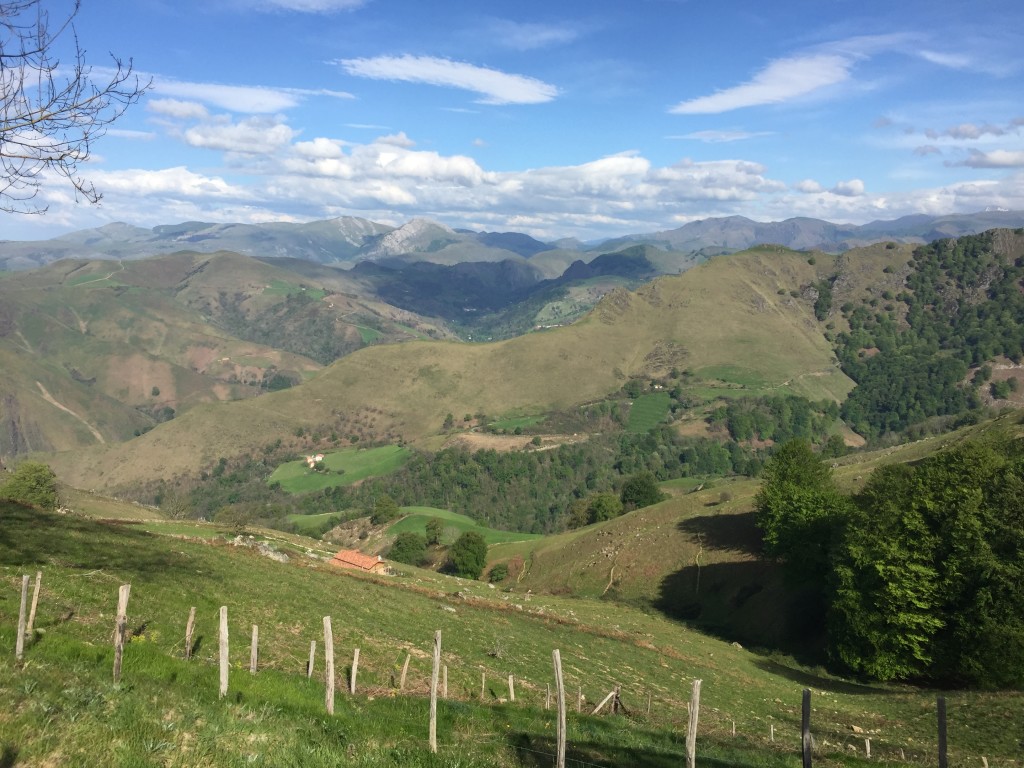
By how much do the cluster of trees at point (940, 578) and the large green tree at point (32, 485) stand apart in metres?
80.9

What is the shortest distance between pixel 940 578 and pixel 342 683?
127ft

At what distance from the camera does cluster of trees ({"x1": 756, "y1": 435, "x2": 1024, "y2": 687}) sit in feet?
122

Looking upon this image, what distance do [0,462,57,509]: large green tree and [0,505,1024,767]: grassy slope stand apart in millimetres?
52151

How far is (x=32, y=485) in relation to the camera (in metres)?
80.2

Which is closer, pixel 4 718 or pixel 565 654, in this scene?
pixel 4 718

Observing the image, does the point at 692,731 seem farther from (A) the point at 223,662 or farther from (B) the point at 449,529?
(B) the point at 449,529

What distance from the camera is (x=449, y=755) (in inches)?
476

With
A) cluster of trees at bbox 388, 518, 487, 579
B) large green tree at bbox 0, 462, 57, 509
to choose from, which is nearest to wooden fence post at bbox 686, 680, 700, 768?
large green tree at bbox 0, 462, 57, 509

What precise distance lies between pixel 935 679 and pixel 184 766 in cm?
→ 4588

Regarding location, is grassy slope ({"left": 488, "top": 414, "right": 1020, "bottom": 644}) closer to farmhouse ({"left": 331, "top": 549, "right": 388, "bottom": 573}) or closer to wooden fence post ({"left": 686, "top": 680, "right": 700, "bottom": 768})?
farmhouse ({"left": 331, "top": 549, "right": 388, "bottom": 573})

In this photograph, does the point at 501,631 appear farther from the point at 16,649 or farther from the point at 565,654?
the point at 16,649

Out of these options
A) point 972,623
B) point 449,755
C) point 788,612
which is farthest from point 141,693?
point 788,612

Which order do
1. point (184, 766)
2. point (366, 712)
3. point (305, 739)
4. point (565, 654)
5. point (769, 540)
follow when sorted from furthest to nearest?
1. point (769, 540)
2. point (565, 654)
3. point (366, 712)
4. point (305, 739)
5. point (184, 766)

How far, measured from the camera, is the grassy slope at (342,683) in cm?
1062
